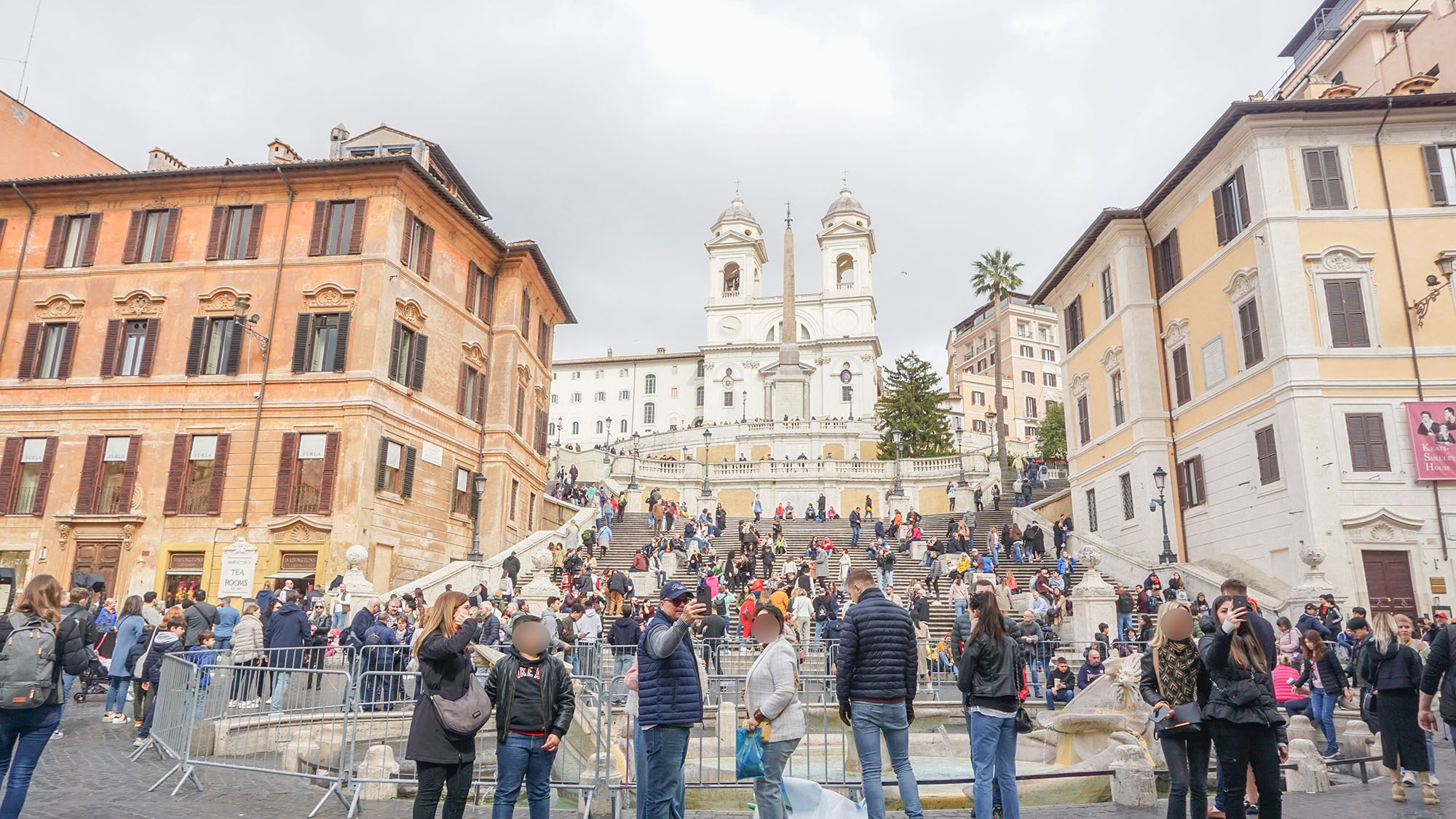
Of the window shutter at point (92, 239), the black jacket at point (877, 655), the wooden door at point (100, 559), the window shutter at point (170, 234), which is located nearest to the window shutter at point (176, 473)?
the wooden door at point (100, 559)

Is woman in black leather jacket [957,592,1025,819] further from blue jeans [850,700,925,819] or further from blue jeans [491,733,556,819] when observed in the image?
blue jeans [491,733,556,819]

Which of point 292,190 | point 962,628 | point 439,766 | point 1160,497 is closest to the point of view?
point 439,766

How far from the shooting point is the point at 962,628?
7.42 meters

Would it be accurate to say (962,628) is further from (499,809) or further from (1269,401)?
(1269,401)

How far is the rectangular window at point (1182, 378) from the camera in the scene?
26.3 metres

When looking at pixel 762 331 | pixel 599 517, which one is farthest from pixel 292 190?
pixel 762 331

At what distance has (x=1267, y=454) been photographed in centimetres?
2194

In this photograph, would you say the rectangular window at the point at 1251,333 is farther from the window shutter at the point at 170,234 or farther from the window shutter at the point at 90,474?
the window shutter at the point at 90,474

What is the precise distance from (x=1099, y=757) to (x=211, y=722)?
9144 mm

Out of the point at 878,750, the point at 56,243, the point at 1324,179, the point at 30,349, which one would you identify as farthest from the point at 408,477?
the point at 1324,179

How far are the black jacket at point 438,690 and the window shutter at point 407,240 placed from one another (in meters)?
22.4

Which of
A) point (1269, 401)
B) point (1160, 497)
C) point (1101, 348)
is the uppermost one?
point (1101, 348)

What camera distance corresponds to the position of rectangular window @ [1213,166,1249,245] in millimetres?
23219

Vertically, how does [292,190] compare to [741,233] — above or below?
below
